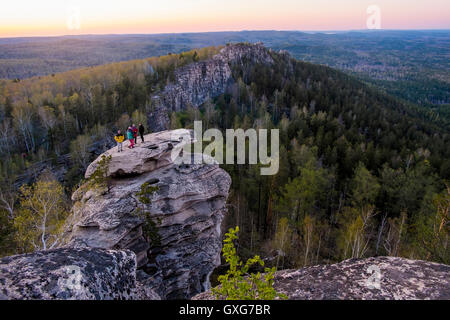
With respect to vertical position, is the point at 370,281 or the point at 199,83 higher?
the point at 199,83

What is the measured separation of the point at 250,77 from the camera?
127m

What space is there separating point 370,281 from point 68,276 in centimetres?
811

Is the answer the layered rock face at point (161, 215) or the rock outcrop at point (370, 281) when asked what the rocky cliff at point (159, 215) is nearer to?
the layered rock face at point (161, 215)

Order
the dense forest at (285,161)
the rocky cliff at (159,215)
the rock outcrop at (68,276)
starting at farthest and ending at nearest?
the dense forest at (285,161)
the rocky cliff at (159,215)
the rock outcrop at (68,276)

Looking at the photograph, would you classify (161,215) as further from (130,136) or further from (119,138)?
(130,136)

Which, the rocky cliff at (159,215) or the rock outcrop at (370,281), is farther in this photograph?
the rocky cliff at (159,215)

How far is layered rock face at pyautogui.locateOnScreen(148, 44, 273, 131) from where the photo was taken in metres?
90.4

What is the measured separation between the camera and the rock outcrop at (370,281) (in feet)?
22.5

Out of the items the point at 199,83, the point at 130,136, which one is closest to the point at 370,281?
the point at 130,136

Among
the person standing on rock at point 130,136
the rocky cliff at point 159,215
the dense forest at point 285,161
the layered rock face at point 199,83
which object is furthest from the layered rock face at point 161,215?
the layered rock face at point 199,83

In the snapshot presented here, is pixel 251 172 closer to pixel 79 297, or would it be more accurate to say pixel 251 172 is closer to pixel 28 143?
pixel 79 297

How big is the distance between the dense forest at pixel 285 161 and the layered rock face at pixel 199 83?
5158 mm

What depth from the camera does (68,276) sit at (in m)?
6.71
